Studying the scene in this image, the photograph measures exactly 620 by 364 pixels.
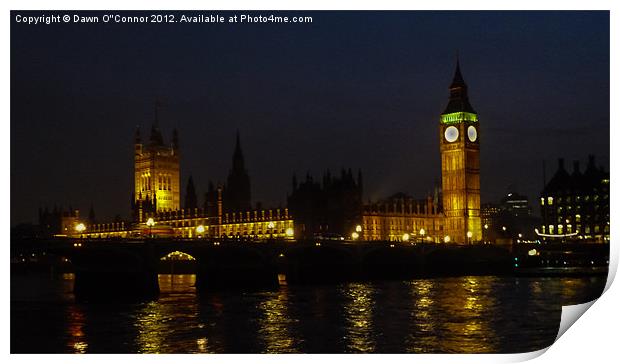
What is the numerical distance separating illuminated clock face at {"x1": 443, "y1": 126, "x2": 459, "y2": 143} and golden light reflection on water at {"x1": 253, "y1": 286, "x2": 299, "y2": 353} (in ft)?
160

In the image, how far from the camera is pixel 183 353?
1931cm

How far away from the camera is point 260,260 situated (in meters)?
44.5

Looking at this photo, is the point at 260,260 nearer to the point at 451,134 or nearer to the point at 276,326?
the point at 276,326

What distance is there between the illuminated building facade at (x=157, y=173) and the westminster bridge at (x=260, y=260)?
146 feet

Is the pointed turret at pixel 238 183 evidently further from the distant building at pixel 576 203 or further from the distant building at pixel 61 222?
the distant building at pixel 576 203

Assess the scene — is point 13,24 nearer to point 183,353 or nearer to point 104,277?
point 183,353

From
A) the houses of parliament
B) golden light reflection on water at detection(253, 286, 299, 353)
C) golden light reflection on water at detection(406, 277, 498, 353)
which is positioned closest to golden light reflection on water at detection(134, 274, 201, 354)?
golden light reflection on water at detection(253, 286, 299, 353)

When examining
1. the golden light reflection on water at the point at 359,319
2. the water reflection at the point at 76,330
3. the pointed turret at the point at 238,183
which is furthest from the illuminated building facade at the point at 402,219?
the water reflection at the point at 76,330

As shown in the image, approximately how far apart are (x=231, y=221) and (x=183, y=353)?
63950 mm

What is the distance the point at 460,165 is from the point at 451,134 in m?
2.70

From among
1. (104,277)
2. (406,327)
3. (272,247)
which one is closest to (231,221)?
(272,247)

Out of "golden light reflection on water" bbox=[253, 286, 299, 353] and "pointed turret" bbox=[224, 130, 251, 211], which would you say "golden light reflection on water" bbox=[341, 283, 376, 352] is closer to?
"golden light reflection on water" bbox=[253, 286, 299, 353]

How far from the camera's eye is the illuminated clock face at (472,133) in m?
81.2

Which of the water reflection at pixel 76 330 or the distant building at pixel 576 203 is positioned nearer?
the water reflection at pixel 76 330
